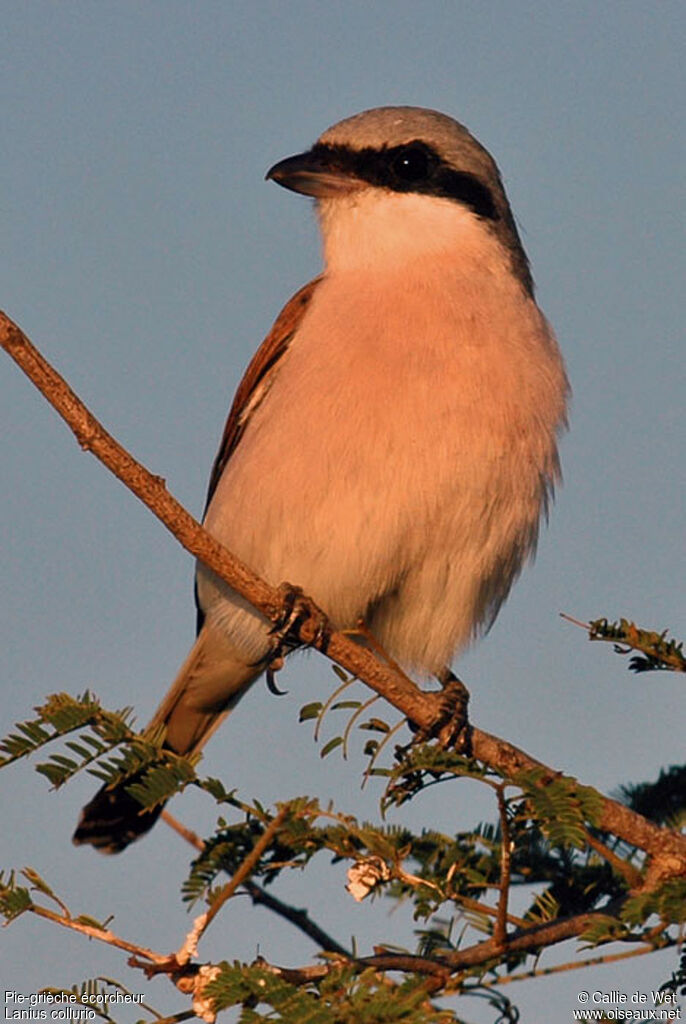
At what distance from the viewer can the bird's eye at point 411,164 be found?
558 centimetres

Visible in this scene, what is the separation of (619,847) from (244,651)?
2.30 meters

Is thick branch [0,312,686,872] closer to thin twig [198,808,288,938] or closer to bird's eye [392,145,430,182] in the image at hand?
thin twig [198,808,288,938]

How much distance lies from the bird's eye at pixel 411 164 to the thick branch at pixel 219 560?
2.39m

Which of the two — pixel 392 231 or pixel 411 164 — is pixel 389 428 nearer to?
pixel 392 231

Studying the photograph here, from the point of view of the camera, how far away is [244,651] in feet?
18.3

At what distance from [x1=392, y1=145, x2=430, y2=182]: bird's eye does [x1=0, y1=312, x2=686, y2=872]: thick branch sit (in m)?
2.39

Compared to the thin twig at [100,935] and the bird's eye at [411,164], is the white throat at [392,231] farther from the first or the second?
the thin twig at [100,935]

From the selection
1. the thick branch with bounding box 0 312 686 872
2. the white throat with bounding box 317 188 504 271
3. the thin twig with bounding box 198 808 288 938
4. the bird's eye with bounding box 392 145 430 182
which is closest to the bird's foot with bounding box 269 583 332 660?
the thick branch with bounding box 0 312 686 872

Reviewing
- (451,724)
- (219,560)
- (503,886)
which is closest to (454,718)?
(451,724)

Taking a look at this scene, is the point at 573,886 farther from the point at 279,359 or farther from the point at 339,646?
the point at 279,359

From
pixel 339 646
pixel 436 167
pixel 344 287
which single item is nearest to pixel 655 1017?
pixel 339 646

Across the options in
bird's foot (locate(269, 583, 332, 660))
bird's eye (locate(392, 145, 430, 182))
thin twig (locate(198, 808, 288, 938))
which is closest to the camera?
thin twig (locate(198, 808, 288, 938))

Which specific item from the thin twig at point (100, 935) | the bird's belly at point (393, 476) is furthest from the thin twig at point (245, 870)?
the bird's belly at point (393, 476)

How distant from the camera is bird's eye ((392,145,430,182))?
558cm
